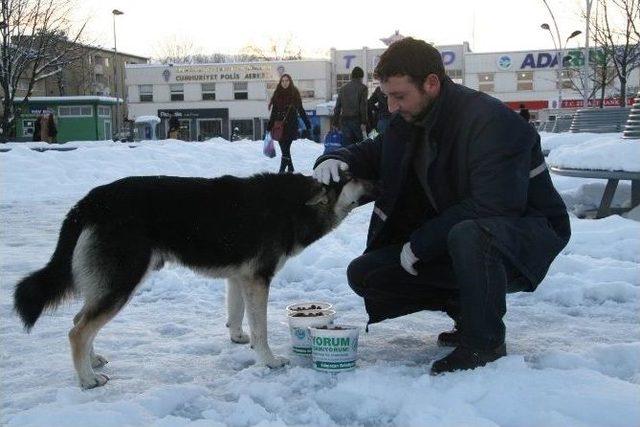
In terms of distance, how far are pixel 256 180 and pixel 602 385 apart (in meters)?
2.01

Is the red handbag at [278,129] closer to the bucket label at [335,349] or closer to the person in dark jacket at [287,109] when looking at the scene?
the person in dark jacket at [287,109]

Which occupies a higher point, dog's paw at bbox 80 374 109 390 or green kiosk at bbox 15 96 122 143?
green kiosk at bbox 15 96 122 143

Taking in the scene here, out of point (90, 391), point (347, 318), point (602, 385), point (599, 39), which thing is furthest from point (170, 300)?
point (599, 39)

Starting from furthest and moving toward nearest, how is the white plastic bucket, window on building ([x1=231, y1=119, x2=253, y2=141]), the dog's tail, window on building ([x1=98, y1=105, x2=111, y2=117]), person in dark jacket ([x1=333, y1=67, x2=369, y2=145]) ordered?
window on building ([x1=231, y1=119, x2=253, y2=141]), window on building ([x1=98, y1=105, x2=111, y2=117]), person in dark jacket ([x1=333, y1=67, x2=369, y2=145]), the white plastic bucket, the dog's tail

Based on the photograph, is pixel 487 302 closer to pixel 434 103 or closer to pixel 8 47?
pixel 434 103

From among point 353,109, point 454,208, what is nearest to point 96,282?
point 454,208

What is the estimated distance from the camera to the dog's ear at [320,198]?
3.60 metres

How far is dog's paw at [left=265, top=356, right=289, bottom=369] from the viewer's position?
11.0 ft

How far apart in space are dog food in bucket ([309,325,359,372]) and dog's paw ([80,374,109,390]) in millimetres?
1029

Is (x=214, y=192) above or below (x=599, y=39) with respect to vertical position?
below

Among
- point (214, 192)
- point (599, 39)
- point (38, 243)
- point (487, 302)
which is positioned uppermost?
point (599, 39)

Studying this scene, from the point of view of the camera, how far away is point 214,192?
3.46 meters

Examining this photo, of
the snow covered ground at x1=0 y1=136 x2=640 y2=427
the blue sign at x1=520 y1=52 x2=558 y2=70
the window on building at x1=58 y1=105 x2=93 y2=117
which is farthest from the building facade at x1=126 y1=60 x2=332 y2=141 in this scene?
the snow covered ground at x1=0 y1=136 x2=640 y2=427

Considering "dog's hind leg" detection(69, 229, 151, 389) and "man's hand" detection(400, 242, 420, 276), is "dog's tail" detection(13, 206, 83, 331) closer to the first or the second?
"dog's hind leg" detection(69, 229, 151, 389)
